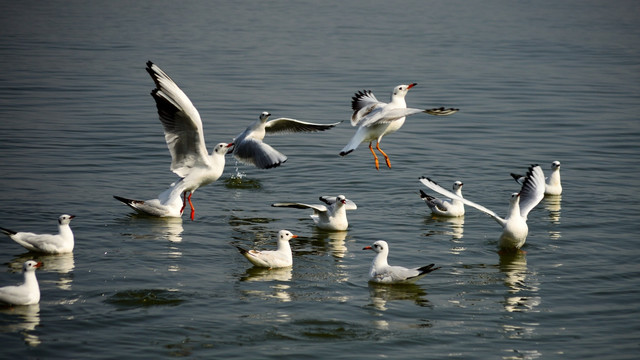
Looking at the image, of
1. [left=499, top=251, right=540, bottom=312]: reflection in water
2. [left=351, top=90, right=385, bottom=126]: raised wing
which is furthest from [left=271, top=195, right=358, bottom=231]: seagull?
[left=351, top=90, right=385, bottom=126]: raised wing

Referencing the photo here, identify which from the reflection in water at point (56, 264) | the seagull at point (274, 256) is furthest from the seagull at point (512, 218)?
the reflection in water at point (56, 264)

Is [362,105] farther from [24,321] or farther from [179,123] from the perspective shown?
[24,321]

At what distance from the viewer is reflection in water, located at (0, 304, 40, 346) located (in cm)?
938

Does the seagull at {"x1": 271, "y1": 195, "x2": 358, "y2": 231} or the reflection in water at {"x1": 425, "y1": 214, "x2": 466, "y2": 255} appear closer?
the reflection in water at {"x1": 425, "y1": 214, "x2": 466, "y2": 255}

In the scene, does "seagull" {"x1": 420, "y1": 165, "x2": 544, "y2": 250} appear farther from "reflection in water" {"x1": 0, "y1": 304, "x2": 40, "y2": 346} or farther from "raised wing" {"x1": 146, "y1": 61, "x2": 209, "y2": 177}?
"reflection in water" {"x1": 0, "y1": 304, "x2": 40, "y2": 346}

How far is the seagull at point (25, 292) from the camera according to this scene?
9.95m

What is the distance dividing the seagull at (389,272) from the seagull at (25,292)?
4.21m

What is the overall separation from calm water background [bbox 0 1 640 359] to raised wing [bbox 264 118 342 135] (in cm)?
82

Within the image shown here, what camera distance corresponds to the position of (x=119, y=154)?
63.0ft

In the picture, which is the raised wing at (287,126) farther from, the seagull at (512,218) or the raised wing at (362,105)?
the seagull at (512,218)

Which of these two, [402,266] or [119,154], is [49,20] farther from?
[402,266]

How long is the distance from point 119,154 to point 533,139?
10.2 meters

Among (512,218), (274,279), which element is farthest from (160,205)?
(512,218)

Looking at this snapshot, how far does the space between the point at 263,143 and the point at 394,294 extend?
712 centimetres
